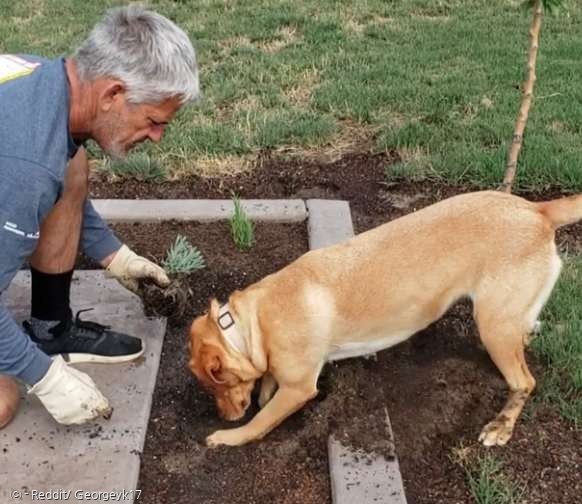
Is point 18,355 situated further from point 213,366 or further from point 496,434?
point 496,434

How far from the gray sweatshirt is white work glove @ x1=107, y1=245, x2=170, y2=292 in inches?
35.3

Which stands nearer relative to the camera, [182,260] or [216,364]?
[216,364]

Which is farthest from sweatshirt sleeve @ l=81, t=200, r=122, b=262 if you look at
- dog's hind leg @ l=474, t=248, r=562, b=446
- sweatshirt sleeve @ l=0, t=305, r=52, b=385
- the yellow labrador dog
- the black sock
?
dog's hind leg @ l=474, t=248, r=562, b=446

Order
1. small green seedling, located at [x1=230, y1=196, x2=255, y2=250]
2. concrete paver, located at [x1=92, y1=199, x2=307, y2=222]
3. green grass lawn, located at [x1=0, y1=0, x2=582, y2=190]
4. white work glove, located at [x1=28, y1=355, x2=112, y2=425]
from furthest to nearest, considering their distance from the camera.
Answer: green grass lawn, located at [x1=0, y1=0, x2=582, y2=190] → concrete paver, located at [x1=92, y1=199, x2=307, y2=222] → small green seedling, located at [x1=230, y1=196, x2=255, y2=250] → white work glove, located at [x1=28, y1=355, x2=112, y2=425]

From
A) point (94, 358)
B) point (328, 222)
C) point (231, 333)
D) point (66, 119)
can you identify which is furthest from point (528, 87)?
point (94, 358)

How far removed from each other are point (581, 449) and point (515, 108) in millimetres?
3701

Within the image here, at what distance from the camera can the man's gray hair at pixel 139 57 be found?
2691 millimetres

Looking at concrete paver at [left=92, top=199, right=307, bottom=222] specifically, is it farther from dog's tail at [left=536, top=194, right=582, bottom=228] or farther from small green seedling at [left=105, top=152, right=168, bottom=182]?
dog's tail at [left=536, top=194, right=582, bottom=228]

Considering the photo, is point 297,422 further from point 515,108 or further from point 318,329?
Result: point 515,108

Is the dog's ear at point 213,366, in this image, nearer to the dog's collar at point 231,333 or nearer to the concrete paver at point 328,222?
the dog's collar at point 231,333

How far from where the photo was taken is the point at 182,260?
4082mm

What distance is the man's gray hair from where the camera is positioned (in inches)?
106

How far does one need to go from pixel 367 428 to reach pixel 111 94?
160 cm

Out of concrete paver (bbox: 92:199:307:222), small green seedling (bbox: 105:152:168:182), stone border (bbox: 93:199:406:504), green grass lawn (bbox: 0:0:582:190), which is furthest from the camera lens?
green grass lawn (bbox: 0:0:582:190)
